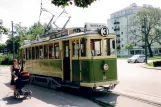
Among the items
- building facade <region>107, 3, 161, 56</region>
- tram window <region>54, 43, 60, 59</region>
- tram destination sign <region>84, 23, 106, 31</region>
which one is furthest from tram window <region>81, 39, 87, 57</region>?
building facade <region>107, 3, 161, 56</region>

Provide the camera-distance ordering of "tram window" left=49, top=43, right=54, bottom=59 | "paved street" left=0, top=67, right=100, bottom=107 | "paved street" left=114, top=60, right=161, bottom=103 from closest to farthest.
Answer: "paved street" left=0, top=67, right=100, bottom=107, "paved street" left=114, top=60, right=161, bottom=103, "tram window" left=49, top=43, right=54, bottom=59

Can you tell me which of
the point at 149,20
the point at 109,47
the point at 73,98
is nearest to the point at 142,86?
the point at 109,47

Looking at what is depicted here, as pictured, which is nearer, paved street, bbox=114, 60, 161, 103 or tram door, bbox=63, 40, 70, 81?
paved street, bbox=114, 60, 161, 103

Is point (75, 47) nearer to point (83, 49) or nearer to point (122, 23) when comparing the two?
point (83, 49)

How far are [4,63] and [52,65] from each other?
43.7 m

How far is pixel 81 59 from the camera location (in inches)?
456

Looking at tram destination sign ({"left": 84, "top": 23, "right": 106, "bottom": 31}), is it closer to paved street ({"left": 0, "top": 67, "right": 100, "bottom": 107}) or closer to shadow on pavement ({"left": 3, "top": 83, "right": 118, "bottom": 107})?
shadow on pavement ({"left": 3, "top": 83, "right": 118, "bottom": 107})

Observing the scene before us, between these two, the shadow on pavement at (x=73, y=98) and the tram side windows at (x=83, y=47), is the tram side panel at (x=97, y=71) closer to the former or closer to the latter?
the tram side windows at (x=83, y=47)

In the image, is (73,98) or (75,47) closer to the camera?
(73,98)

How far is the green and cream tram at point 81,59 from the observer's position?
11242mm

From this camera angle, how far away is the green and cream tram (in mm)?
11242

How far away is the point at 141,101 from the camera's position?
32.9 feet

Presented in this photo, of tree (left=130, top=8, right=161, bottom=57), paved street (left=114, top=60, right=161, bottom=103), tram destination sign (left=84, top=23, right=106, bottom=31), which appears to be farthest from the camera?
tree (left=130, top=8, right=161, bottom=57)

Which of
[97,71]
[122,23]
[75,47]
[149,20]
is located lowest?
[97,71]
